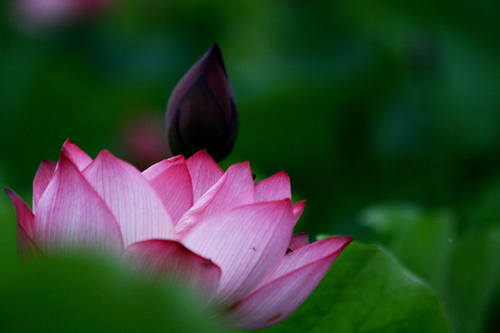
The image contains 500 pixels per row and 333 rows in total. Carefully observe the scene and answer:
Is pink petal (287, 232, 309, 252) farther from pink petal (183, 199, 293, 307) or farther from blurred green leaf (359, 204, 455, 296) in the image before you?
blurred green leaf (359, 204, 455, 296)

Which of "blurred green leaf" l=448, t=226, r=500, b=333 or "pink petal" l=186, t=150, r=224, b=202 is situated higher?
"pink petal" l=186, t=150, r=224, b=202

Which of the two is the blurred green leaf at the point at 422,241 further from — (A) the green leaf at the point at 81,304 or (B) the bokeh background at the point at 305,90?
(A) the green leaf at the point at 81,304

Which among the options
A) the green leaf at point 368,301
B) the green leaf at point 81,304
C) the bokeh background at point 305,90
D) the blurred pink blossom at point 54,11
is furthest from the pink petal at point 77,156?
the blurred pink blossom at point 54,11

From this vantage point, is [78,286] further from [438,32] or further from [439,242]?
[438,32]

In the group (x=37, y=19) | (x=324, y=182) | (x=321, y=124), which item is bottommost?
(x=324, y=182)

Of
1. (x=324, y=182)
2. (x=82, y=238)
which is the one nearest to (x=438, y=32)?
(x=324, y=182)

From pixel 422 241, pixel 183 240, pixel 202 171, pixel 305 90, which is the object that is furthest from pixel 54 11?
pixel 183 240

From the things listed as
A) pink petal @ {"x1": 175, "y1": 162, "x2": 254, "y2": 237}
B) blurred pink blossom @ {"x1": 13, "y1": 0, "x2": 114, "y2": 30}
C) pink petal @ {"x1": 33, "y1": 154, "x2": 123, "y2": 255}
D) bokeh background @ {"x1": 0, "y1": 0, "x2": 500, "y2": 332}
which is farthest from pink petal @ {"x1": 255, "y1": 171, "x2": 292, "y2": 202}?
blurred pink blossom @ {"x1": 13, "y1": 0, "x2": 114, "y2": 30}
